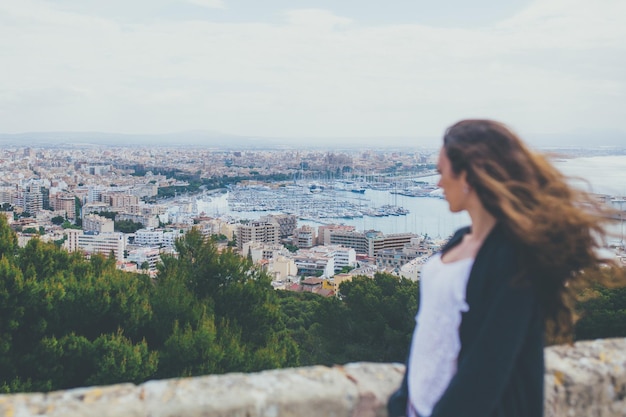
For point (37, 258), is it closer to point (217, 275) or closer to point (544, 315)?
point (217, 275)

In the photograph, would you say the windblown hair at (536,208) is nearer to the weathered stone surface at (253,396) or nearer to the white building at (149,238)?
the weathered stone surface at (253,396)

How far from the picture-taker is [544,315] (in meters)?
0.94

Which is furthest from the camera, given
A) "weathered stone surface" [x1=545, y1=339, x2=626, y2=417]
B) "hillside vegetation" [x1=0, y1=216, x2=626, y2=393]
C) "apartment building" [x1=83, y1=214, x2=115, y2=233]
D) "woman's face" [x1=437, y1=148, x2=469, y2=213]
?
"apartment building" [x1=83, y1=214, x2=115, y2=233]

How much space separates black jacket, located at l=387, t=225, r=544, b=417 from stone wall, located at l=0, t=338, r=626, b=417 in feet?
0.87

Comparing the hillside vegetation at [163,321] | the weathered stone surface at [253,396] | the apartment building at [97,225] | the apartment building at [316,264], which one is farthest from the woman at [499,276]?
the apartment building at [97,225]

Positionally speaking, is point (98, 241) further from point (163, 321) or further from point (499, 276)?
point (499, 276)

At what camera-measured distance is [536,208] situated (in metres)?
0.90

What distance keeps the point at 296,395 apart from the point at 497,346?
0.42 metres

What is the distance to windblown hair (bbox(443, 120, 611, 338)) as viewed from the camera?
34.7 inches

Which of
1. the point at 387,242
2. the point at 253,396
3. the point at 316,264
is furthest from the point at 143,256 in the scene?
the point at 253,396

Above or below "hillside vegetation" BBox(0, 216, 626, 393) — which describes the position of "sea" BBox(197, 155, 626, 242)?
below

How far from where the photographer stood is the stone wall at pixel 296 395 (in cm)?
108

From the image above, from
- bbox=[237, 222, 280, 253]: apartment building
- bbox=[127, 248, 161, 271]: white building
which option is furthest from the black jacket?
bbox=[237, 222, 280, 253]: apartment building

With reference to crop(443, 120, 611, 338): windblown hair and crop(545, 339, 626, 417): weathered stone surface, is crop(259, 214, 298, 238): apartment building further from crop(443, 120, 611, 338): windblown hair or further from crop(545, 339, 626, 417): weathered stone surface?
crop(443, 120, 611, 338): windblown hair
